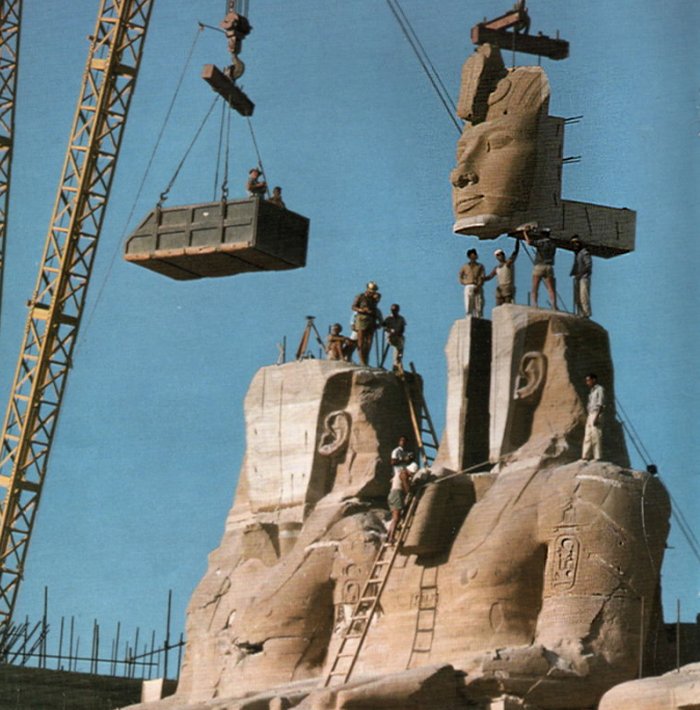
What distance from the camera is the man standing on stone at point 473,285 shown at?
4644cm

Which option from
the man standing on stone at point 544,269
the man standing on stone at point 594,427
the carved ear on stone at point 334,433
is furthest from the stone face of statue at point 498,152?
the man standing on stone at point 594,427

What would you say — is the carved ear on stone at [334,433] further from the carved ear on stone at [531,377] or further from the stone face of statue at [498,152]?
the carved ear on stone at [531,377]

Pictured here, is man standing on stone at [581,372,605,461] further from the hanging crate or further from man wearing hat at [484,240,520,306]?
the hanging crate

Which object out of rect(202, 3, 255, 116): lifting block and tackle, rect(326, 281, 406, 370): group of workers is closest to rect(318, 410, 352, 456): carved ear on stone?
rect(326, 281, 406, 370): group of workers

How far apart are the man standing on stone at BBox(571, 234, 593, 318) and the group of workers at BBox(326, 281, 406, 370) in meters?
3.96

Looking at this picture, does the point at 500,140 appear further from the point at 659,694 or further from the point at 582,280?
the point at 659,694

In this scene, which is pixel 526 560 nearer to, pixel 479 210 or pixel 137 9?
pixel 479 210

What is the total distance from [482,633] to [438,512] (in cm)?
251

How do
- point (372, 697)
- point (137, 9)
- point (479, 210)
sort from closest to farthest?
point (372, 697)
point (479, 210)
point (137, 9)

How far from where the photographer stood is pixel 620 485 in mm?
41375

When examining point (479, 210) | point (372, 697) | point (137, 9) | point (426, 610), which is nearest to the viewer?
point (372, 697)

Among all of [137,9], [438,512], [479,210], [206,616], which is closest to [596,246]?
[479,210]

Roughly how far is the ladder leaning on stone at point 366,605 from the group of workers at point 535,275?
422 cm

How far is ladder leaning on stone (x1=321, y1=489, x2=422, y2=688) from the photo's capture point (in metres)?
43.4
